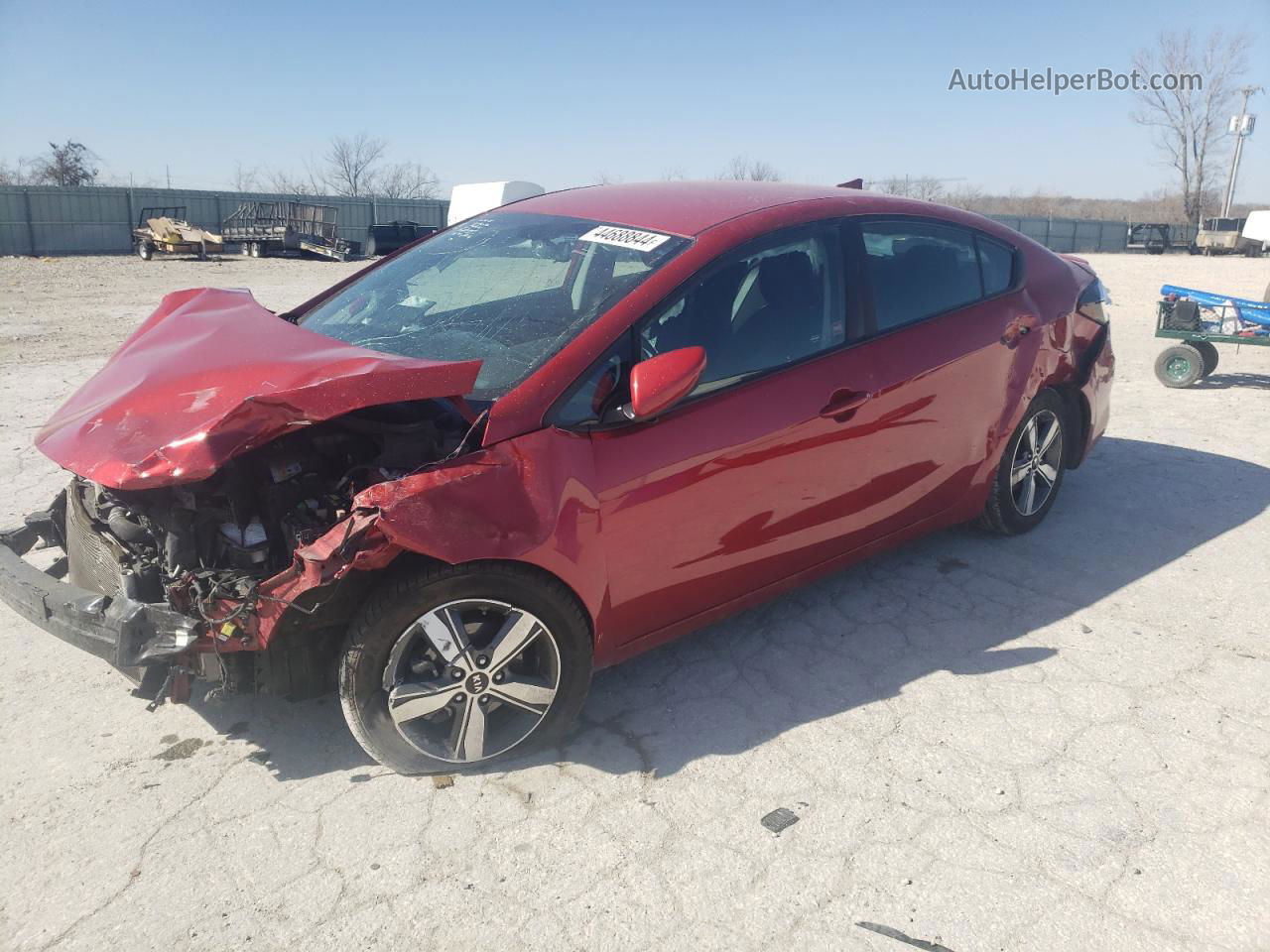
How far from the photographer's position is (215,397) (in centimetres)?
264

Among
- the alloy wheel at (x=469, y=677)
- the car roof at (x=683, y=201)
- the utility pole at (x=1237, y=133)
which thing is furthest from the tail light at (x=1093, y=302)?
the utility pole at (x=1237, y=133)

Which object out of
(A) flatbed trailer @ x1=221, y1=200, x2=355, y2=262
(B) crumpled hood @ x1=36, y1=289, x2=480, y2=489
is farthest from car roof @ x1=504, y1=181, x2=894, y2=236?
(A) flatbed trailer @ x1=221, y1=200, x2=355, y2=262

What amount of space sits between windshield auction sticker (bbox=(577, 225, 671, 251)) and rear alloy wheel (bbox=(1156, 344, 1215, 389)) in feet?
23.2

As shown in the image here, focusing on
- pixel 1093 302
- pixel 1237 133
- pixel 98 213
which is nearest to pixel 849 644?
pixel 1093 302

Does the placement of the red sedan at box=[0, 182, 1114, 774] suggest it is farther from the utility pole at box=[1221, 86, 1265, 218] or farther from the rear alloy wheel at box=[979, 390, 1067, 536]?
the utility pole at box=[1221, 86, 1265, 218]

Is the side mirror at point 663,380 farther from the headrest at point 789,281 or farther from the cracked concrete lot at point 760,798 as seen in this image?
the cracked concrete lot at point 760,798

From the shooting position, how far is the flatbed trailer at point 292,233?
1180 inches

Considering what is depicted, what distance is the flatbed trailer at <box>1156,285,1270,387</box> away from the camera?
8500 mm

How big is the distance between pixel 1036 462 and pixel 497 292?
2.78 m

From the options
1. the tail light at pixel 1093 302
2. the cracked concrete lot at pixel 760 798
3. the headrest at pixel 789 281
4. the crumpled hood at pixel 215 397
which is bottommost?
the cracked concrete lot at pixel 760 798

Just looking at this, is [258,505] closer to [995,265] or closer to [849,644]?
[849,644]

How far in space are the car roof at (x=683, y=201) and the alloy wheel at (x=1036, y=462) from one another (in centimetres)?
130

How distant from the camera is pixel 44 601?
282 cm

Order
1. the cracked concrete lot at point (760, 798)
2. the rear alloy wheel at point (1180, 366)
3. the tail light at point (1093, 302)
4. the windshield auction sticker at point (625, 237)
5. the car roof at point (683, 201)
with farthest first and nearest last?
the rear alloy wheel at point (1180, 366) < the tail light at point (1093, 302) < the car roof at point (683, 201) < the windshield auction sticker at point (625, 237) < the cracked concrete lot at point (760, 798)
